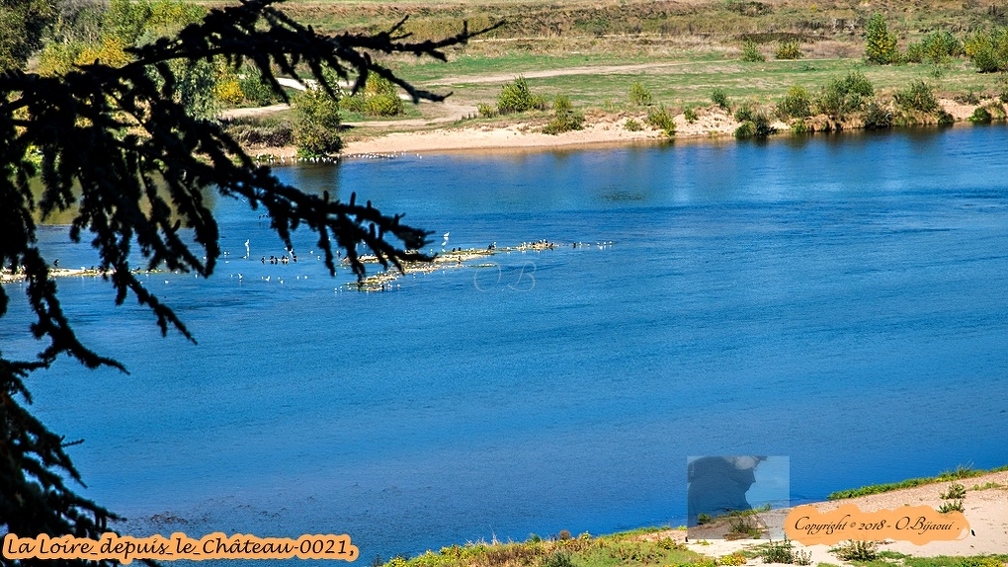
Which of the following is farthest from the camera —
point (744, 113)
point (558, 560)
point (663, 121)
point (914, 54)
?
point (914, 54)

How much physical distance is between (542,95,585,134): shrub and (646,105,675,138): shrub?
304 centimetres

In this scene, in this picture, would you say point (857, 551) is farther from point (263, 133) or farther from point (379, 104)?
point (379, 104)

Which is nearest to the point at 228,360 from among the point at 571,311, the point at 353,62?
the point at 571,311

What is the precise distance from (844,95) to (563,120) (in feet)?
42.6

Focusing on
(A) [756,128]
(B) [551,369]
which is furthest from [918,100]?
(B) [551,369]

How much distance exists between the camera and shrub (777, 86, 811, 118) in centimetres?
6106

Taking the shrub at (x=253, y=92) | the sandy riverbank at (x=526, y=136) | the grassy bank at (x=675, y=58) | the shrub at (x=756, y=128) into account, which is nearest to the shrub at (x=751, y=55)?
the grassy bank at (x=675, y=58)

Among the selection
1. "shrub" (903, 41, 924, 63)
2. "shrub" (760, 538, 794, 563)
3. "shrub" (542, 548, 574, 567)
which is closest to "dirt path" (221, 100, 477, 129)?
"shrub" (903, 41, 924, 63)

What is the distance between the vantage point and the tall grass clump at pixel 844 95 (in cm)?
6125

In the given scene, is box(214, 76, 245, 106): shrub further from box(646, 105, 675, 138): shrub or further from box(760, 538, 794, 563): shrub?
box(760, 538, 794, 563): shrub

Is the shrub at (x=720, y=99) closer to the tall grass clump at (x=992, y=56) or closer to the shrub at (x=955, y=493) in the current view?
the tall grass clump at (x=992, y=56)

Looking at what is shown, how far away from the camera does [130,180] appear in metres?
4.78

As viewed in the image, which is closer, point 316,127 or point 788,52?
point 316,127

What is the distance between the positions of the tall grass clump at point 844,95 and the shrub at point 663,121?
22.8ft
